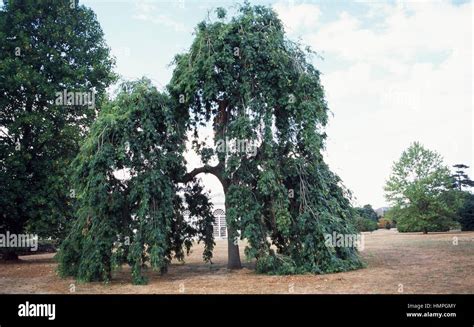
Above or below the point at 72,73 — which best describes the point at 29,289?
below

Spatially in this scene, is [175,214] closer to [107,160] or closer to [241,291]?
[107,160]

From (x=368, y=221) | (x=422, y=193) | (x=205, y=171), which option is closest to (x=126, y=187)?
(x=205, y=171)

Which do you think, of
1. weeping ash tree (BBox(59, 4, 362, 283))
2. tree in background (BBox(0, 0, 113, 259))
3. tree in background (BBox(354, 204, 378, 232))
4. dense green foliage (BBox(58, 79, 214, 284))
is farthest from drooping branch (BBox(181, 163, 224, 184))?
tree in background (BBox(354, 204, 378, 232))

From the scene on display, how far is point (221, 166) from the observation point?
52.0 ft

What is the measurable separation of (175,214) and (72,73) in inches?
423

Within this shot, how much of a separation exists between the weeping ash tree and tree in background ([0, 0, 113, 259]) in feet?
24.7

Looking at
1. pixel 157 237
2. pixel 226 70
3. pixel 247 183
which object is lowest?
pixel 157 237

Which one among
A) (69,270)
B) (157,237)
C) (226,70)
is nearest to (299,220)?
(157,237)

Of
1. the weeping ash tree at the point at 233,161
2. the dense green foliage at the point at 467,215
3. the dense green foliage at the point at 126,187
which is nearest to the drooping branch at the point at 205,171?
the weeping ash tree at the point at 233,161

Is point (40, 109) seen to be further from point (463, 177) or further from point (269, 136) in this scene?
point (463, 177)

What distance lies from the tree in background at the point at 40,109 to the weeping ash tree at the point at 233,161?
7529 millimetres

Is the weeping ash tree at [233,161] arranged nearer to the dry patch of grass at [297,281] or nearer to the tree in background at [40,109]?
the dry patch of grass at [297,281]

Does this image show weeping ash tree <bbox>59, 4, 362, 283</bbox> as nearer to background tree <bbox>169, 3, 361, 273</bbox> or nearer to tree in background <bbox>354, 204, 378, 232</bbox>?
background tree <bbox>169, 3, 361, 273</bbox>
